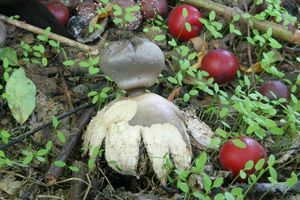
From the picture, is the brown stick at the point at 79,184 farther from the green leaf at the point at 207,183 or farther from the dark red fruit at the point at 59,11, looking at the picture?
the dark red fruit at the point at 59,11

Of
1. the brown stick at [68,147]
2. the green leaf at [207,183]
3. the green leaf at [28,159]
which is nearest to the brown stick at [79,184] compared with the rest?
the brown stick at [68,147]

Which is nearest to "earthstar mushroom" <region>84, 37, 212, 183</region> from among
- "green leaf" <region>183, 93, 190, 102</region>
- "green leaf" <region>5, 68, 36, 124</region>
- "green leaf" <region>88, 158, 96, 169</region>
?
"green leaf" <region>88, 158, 96, 169</region>

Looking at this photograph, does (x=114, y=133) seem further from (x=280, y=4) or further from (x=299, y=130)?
(x=280, y=4)

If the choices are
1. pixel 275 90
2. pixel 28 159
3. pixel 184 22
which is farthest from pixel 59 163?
pixel 184 22

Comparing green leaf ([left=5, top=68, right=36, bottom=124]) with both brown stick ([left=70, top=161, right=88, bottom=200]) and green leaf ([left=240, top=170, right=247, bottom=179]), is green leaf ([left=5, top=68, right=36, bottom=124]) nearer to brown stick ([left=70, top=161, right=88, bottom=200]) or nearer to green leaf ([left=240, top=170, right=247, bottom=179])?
brown stick ([left=70, top=161, right=88, bottom=200])

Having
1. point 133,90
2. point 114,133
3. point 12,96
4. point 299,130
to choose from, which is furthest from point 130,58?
point 299,130

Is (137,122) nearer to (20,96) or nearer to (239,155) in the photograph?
(239,155)
